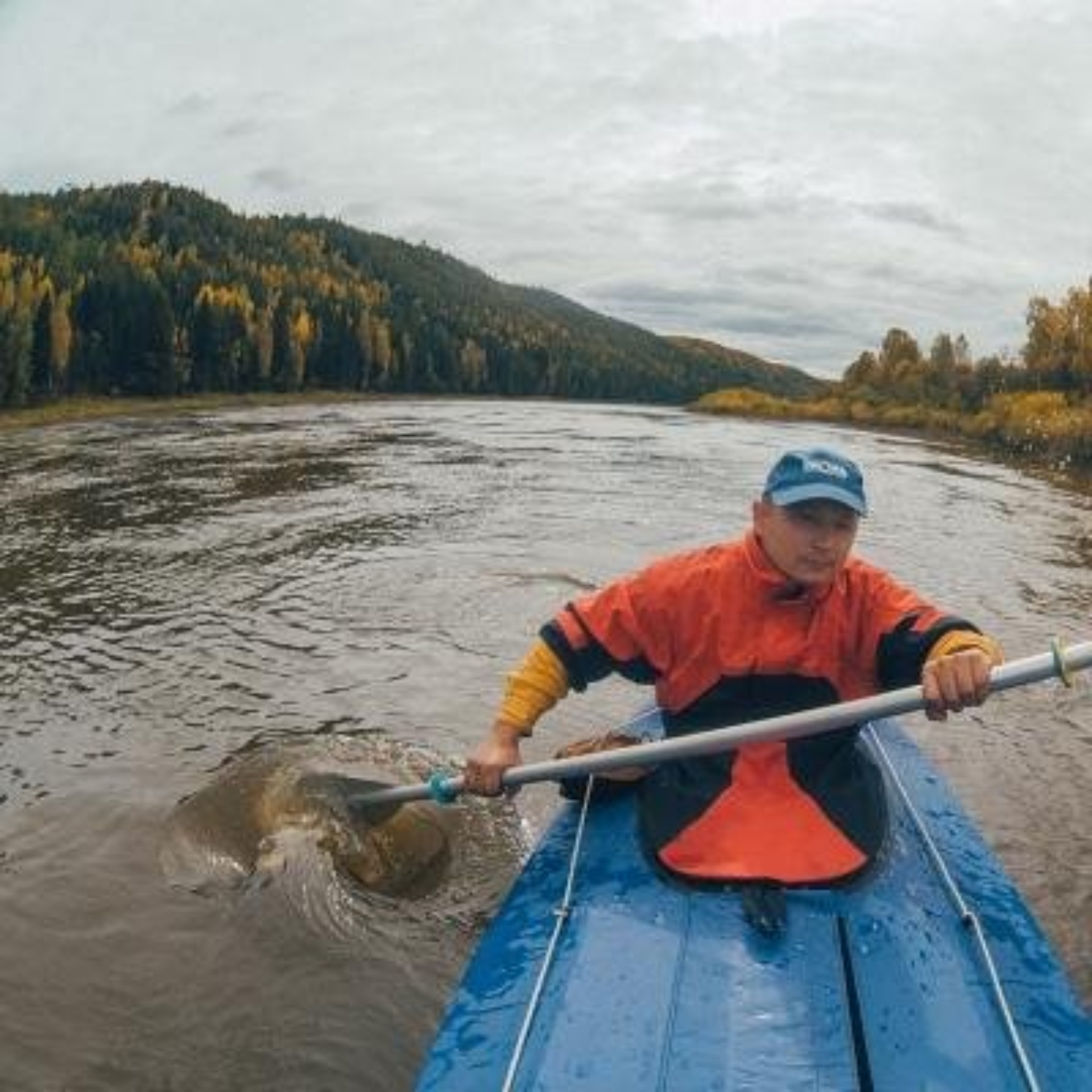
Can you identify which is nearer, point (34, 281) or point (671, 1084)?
point (671, 1084)

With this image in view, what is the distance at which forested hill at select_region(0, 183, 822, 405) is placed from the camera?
193 feet

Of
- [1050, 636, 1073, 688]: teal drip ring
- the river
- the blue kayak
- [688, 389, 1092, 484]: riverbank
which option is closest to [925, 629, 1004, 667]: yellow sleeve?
[1050, 636, 1073, 688]: teal drip ring

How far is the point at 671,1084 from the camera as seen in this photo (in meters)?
3.34

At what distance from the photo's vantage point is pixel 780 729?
14.2ft

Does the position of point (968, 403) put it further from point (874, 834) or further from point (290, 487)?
point (874, 834)

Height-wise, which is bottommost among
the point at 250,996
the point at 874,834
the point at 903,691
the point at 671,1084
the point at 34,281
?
the point at 250,996

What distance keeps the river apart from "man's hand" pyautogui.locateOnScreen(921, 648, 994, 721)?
2.42 metres

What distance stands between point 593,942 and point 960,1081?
51.4 inches

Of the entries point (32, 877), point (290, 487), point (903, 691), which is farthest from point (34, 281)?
point (903, 691)

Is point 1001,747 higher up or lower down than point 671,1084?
lower down

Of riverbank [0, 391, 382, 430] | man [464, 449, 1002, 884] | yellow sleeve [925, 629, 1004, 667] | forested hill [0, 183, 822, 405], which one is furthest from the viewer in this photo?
forested hill [0, 183, 822, 405]

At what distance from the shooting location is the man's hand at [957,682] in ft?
13.5

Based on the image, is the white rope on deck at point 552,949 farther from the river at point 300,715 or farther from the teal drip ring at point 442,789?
the river at point 300,715

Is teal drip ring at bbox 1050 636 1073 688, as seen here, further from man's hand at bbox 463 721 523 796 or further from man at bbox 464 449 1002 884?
man's hand at bbox 463 721 523 796
